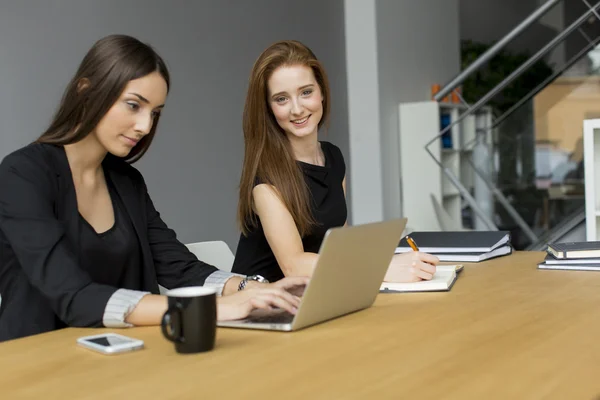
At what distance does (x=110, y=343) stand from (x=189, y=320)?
150mm

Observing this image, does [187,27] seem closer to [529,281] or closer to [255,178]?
[255,178]

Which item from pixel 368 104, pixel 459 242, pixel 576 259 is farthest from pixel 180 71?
pixel 576 259

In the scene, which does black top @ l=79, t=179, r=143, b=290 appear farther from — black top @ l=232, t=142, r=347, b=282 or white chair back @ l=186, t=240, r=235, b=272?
black top @ l=232, t=142, r=347, b=282

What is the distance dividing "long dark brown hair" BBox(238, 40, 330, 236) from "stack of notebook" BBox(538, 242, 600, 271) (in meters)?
0.61

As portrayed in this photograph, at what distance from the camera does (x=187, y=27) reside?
4.09 m

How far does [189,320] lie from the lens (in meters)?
1.01

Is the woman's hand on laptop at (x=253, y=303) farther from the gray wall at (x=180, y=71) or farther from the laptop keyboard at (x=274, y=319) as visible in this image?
the gray wall at (x=180, y=71)

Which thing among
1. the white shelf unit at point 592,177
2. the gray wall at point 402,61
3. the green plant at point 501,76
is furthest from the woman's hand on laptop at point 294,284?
the gray wall at point 402,61

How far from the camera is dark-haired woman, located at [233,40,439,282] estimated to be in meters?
1.85

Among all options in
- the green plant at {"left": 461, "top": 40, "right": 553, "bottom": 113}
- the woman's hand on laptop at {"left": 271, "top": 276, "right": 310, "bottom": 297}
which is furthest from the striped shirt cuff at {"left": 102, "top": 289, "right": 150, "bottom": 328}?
the green plant at {"left": 461, "top": 40, "right": 553, "bottom": 113}

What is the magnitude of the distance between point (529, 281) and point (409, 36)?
14.7 ft

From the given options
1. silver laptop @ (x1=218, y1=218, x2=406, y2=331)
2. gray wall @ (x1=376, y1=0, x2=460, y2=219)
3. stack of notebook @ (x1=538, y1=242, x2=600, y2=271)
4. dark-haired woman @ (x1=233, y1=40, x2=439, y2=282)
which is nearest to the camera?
silver laptop @ (x1=218, y1=218, x2=406, y2=331)

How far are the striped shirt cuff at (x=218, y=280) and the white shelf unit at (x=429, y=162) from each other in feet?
11.3

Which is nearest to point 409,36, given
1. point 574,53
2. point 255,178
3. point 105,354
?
point 574,53
